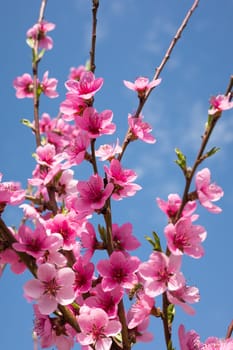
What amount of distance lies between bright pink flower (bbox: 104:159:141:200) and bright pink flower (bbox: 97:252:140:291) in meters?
0.22

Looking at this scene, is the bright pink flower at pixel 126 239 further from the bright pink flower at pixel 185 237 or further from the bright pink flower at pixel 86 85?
the bright pink flower at pixel 86 85

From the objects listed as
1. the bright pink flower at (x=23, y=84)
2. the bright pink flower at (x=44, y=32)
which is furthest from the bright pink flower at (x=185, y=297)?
the bright pink flower at (x=44, y=32)

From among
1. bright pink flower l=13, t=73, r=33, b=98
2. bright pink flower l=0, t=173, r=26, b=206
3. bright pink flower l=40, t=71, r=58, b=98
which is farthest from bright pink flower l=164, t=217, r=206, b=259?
bright pink flower l=13, t=73, r=33, b=98

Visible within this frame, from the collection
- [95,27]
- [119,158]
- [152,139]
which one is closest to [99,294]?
[119,158]

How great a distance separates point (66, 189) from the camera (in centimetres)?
211

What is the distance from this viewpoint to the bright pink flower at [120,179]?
167cm

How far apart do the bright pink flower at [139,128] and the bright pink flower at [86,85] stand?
0.56 feet

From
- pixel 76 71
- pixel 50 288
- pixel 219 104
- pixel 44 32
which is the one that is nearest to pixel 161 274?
pixel 50 288

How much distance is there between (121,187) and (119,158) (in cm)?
12

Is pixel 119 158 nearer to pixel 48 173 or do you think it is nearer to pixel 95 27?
pixel 48 173

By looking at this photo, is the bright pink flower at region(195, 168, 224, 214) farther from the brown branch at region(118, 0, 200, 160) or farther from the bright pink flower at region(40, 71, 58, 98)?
the bright pink flower at region(40, 71, 58, 98)

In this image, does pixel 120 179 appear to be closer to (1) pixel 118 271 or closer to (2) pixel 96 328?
(1) pixel 118 271

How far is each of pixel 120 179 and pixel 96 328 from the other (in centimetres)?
49

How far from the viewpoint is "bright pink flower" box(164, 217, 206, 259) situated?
1.44 metres
